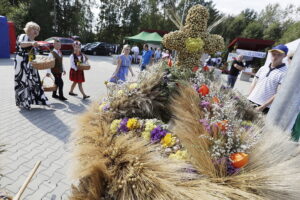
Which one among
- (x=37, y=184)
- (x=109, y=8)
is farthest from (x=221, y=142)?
(x=109, y=8)

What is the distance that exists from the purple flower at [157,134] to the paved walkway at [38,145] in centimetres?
68

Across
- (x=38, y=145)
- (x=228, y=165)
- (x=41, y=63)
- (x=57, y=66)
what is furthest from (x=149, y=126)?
(x=57, y=66)

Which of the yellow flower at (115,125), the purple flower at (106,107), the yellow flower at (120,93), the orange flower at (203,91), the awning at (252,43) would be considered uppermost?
the awning at (252,43)

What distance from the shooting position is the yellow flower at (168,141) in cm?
132

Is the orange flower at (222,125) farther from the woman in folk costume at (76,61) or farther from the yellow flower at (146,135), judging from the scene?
the woman in folk costume at (76,61)

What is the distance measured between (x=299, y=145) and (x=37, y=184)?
2711 mm

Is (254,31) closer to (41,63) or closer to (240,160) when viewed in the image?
(41,63)

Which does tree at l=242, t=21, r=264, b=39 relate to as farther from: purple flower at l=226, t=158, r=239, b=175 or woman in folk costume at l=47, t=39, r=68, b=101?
purple flower at l=226, t=158, r=239, b=175

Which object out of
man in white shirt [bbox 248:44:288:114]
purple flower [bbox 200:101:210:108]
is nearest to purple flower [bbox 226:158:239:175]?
purple flower [bbox 200:101:210:108]

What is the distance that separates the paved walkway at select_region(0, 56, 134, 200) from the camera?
7.60 ft

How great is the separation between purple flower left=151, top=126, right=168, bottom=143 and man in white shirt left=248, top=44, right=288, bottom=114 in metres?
1.90

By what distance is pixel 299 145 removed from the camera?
102cm

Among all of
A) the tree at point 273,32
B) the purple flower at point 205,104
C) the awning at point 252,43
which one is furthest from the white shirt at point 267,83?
the tree at point 273,32

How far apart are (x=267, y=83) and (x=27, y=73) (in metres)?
4.68
